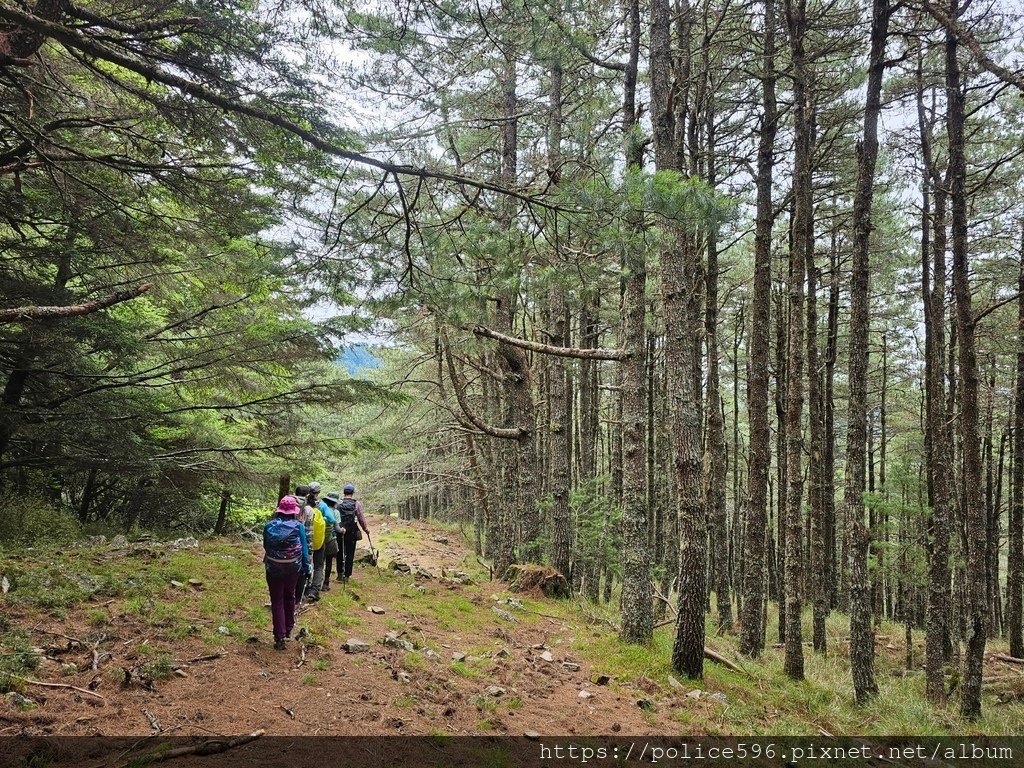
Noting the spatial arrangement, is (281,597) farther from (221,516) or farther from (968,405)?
(221,516)

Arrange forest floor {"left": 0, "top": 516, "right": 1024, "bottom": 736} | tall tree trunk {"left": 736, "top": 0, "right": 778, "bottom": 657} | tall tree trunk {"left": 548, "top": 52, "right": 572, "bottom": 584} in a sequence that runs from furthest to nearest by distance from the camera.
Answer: tall tree trunk {"left": 548, "top": 52, "right": 572, "bottom": 584}
tall tree trunk {"left": 736, "top": 0, "right": 778, "bottom": 657}
forest floor {"left": 0, "top": 516, "right": 1024, "bottom": 736}

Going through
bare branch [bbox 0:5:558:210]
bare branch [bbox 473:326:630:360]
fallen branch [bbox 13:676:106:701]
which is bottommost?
fallen branch [bbox 13:676:106:701]

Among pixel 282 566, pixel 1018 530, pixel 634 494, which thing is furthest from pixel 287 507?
pixel 1018 530

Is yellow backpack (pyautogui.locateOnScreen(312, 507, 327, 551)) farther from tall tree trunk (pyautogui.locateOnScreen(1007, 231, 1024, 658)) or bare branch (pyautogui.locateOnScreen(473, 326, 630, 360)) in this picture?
tall tree trunk (pyautogui.locateOnScreen(1007, 231, 1024, 658))

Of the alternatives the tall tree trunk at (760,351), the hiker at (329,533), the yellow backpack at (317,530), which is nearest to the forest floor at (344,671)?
the hiker at (329,533)

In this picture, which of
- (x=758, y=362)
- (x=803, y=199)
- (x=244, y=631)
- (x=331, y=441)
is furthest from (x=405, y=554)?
(x=803, y=199)

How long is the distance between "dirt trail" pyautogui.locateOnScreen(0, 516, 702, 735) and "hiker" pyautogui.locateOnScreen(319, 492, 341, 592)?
74 centimetres

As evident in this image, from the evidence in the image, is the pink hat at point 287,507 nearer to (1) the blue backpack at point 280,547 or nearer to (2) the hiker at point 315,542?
(1) the blue backpack at point 280,547

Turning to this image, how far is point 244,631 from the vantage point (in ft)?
21.4

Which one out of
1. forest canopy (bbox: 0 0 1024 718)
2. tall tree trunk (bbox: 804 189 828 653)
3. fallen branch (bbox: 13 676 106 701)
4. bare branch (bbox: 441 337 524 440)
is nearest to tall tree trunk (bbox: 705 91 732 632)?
forest canopy (bbox: 0 0 1024 718)

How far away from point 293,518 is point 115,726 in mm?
2640

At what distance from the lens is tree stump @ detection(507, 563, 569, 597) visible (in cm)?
1100

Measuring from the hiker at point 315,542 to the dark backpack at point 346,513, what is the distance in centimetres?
177

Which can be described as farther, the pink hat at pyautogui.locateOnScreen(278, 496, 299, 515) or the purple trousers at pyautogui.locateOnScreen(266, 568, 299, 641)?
the pink hat at pyautogui.locateOnScreen(278, 496, 299, 515)
